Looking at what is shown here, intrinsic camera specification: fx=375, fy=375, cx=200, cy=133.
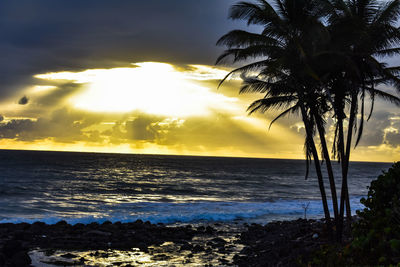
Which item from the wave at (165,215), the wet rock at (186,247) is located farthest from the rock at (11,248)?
the wave at (165,215)

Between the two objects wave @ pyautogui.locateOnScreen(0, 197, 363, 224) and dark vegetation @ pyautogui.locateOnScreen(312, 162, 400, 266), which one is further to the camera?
wave @ pyautogui.locateOnScreen(0, 197, 363, 224)

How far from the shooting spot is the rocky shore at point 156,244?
1445cm

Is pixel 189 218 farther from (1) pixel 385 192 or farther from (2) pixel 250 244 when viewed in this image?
(1) pixel 385 192

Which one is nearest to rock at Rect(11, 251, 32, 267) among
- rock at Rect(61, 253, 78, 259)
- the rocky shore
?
the rocky shore

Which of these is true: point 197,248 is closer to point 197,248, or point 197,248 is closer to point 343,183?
point 197,248

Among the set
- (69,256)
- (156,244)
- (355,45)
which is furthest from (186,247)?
(355,45)

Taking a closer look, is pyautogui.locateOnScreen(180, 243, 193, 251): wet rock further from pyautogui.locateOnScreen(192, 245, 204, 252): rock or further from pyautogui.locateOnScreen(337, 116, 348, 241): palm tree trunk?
pyautogui.locateOnScreen(337, 116, 348, 241): palm tree trunk

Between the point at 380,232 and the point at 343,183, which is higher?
the point at 343,183

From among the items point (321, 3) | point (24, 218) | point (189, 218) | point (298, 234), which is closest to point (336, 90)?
point (321, 3)

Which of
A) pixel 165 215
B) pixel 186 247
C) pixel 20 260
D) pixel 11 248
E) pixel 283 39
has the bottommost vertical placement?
pixel 165 215

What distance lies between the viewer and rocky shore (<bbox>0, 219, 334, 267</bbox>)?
14.4 meters

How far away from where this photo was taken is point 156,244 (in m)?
18.7

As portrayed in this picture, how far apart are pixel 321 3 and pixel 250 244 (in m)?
11.6

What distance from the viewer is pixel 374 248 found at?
575 cm
